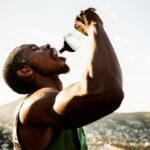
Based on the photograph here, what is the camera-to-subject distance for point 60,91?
3535 millimetres

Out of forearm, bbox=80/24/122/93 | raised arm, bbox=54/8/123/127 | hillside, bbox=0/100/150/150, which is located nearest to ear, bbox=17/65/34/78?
raised arm, bbox=54/8/123/127

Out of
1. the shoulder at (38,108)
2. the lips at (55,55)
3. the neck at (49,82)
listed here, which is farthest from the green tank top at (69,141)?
the lips at (55,55)

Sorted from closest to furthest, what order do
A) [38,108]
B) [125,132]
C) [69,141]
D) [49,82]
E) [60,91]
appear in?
[38,108] < [60,91] < [69,141] < [49,82] < [125,132]

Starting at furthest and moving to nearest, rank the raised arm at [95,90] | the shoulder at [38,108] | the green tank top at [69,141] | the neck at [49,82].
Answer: the neck at [49,82], the green tank top at [69,141], the shoulder at [38,108], the raised arm at [95,90]

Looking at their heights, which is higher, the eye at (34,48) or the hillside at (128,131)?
the eye at (34,48)

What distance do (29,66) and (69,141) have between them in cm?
93

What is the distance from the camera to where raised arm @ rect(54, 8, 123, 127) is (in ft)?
9.16

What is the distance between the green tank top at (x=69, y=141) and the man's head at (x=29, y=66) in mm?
680

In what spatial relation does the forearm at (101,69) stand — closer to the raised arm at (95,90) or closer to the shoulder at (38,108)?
the raised arm at (95,90)

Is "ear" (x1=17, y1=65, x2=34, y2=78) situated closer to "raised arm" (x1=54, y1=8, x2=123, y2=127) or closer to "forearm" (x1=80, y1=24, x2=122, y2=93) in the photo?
"raised arm" (x1=54, y1=8, x2=123, y2=127)

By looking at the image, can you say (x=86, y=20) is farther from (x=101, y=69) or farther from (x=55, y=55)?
(x=55, y=55)

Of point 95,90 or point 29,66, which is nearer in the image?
point 95,90

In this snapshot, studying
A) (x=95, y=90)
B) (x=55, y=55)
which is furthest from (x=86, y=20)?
(x=55, y=55)

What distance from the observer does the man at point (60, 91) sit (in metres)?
2.82
